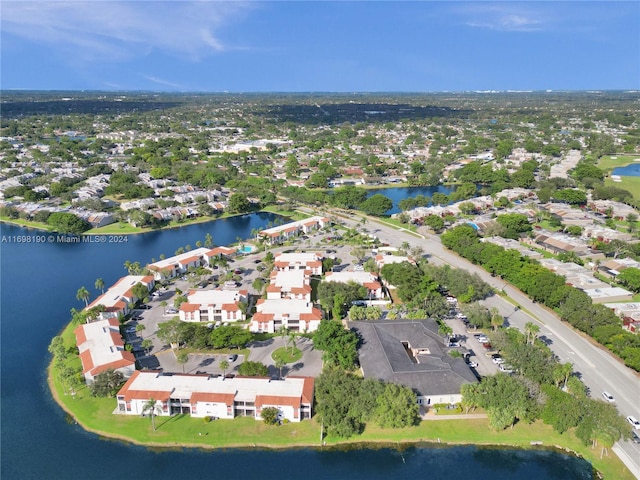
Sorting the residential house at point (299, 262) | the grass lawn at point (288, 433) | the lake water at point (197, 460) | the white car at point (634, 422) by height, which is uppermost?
the residential house at point (299, 262)

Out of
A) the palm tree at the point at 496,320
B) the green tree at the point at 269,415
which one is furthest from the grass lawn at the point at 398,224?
the green tree at the point at 269,415

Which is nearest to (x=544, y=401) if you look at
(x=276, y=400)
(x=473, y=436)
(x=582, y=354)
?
(x=473, y=436)

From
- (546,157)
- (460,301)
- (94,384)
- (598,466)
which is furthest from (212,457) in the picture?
(546,157)

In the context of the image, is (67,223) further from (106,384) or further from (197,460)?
(197,460)

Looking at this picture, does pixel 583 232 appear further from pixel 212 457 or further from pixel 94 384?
pixel 94 384

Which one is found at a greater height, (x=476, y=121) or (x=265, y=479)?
(x=476, y=121)

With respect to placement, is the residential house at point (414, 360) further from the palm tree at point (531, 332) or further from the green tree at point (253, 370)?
the green tree at point (253, 370)
